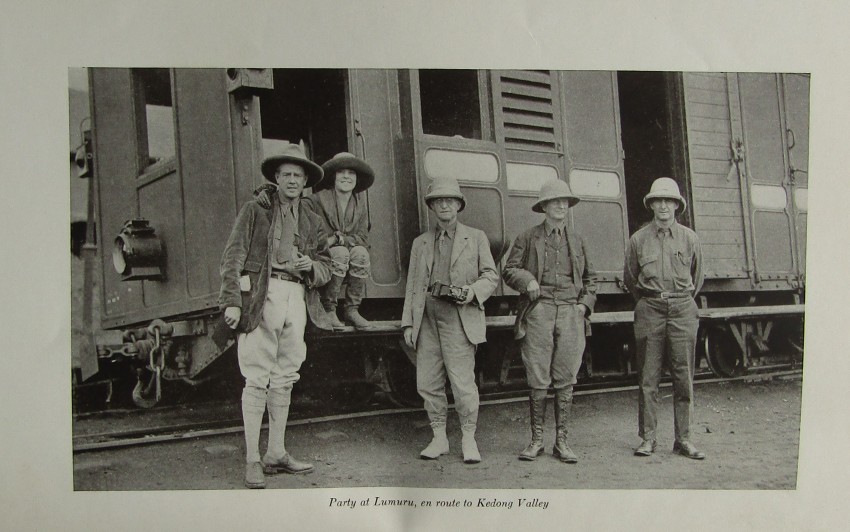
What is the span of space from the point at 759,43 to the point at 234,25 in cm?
229

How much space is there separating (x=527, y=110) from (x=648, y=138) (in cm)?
98

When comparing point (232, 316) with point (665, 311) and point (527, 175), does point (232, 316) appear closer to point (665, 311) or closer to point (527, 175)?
point (527, 175)

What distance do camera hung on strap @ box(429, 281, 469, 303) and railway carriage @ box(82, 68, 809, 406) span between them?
210 millimetres

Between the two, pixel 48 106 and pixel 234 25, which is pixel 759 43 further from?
pixel 48 106

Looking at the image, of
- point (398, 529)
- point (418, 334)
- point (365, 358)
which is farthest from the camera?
point (365, 358)

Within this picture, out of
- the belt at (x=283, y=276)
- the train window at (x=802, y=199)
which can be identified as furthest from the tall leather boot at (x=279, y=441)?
the train window at (x=802, y=199)

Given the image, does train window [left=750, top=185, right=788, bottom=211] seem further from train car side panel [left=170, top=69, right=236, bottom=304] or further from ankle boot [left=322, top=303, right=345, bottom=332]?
train car side panel [left=170, top=69, right=236, bottom=304]

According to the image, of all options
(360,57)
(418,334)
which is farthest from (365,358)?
(360,57)

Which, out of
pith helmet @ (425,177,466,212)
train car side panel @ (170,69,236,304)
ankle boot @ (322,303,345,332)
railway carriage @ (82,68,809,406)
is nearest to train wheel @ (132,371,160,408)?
railway carriage @ (82,68,809,406)

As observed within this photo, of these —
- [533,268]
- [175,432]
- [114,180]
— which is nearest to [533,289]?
[533,268]

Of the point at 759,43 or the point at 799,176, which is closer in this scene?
the point at 759,43

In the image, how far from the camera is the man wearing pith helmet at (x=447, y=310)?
3.81m

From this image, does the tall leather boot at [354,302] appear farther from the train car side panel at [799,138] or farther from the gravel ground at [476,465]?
the train car side panel at [799,138]

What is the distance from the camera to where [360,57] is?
147 inches
